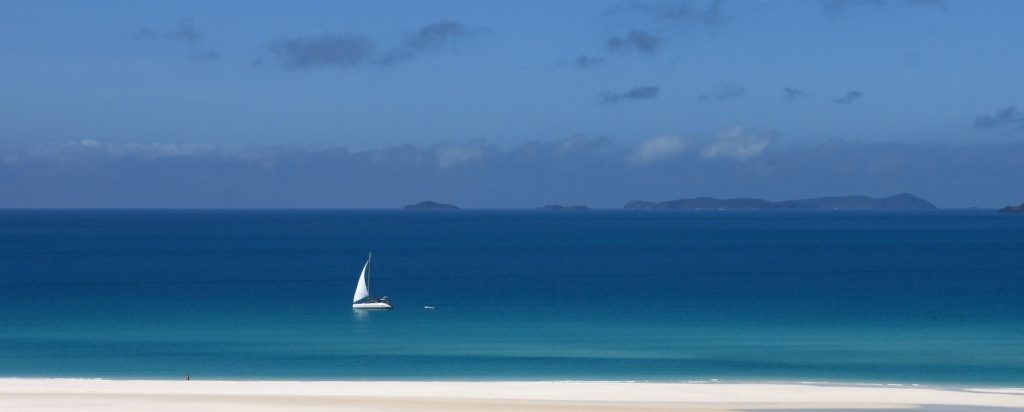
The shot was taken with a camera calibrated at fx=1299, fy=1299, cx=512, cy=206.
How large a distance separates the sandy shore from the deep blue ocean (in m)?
8.44

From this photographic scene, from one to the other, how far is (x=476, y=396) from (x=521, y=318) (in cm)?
3002

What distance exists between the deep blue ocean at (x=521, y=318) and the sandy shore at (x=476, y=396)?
8437mm

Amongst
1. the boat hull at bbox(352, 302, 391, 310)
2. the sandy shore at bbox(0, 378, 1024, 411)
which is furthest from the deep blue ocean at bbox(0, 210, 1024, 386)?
the sandy shore at bbox(0, 378, 1024, 411)

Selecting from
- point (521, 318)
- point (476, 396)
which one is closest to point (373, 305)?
point (521, 318)

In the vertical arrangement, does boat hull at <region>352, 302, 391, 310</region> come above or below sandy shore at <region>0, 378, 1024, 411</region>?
above

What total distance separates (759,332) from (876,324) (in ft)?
22.3

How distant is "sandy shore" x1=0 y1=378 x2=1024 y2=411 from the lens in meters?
24.5

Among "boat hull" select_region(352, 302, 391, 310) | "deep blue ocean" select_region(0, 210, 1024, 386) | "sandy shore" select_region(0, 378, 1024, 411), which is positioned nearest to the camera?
"sandy shore" select_region(0, 378, 1024, 411)

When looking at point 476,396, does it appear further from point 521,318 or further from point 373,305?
point 373,305

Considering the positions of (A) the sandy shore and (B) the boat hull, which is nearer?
(A) the sandy shore

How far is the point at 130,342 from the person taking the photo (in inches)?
1809

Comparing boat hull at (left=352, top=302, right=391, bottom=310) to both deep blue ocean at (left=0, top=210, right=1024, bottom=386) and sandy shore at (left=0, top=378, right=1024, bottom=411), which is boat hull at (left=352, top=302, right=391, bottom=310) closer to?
deep blue ocean at (left=0, top=210, right=1024, bottom=386)

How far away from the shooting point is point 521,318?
185 feet

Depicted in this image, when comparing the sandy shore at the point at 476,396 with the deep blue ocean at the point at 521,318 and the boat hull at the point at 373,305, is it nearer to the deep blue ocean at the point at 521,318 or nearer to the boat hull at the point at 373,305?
the deep blue ocean at the point at 521,318
